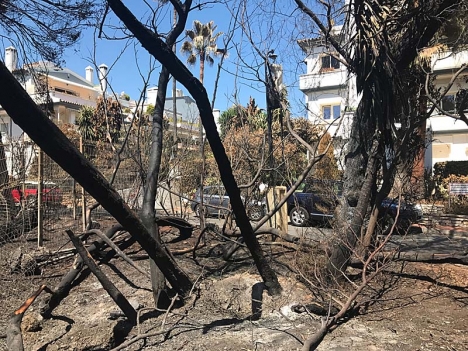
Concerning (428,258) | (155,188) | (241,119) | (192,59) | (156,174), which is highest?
(192,59)

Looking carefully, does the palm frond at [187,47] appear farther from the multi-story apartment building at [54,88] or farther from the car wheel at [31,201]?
the car wheel at [31,201]

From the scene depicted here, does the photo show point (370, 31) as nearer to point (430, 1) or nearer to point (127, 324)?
point (430, 1)

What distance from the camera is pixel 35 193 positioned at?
27.6 feet

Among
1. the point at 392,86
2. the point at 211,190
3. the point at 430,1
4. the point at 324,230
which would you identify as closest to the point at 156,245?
the point at 324,230

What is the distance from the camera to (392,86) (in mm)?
5480

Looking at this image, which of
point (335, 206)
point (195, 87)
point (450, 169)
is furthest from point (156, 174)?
point (450, 169)

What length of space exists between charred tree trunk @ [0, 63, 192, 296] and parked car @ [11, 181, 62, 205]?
16.2 ft

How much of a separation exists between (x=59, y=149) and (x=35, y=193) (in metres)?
5.80

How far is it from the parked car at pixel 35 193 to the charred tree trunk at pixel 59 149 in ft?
16.2

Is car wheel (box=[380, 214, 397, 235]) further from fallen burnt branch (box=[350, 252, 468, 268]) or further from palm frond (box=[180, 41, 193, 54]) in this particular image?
palm frond (box=[180, 41, 193, 54])

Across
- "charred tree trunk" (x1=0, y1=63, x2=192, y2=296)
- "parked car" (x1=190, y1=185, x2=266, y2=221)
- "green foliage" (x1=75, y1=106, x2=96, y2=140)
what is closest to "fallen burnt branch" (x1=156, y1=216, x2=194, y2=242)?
"parked car" (x1=190, y1=185, x2=266, y2=221)

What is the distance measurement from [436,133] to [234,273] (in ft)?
66.9

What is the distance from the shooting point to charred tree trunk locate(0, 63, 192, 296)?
2957 millimetres

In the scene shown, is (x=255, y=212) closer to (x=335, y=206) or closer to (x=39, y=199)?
(x=335, y=206)
